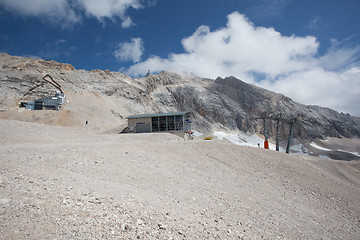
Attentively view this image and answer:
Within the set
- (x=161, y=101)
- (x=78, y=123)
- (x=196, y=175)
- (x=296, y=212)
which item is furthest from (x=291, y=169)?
(x=161, y=101)

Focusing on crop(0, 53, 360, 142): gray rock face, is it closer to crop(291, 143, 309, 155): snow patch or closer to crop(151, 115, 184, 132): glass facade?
crop(291, 143, 309, 155): snow patch

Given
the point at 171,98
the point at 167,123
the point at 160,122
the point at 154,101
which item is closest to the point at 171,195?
the point at 167,123

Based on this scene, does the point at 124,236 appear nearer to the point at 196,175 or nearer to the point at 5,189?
the point at 5,189

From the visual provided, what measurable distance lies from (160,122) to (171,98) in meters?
34.4

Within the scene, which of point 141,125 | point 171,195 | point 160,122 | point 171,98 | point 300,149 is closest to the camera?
point 171,195

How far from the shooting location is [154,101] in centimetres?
6794

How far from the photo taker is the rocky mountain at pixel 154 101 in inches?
1871

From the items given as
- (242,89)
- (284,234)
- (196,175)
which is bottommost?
(284,234)

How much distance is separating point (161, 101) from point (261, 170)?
58.2 metres

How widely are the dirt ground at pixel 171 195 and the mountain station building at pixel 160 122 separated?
71.3 ft

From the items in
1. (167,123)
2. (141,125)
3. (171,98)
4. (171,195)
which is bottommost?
(171,195)

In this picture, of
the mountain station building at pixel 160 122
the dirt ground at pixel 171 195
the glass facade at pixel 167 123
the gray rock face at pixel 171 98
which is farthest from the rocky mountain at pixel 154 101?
the dirt ground at pixel 171 195

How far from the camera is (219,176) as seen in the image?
433 inches

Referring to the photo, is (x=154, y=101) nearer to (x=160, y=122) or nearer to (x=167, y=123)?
(x=160, y=122)
